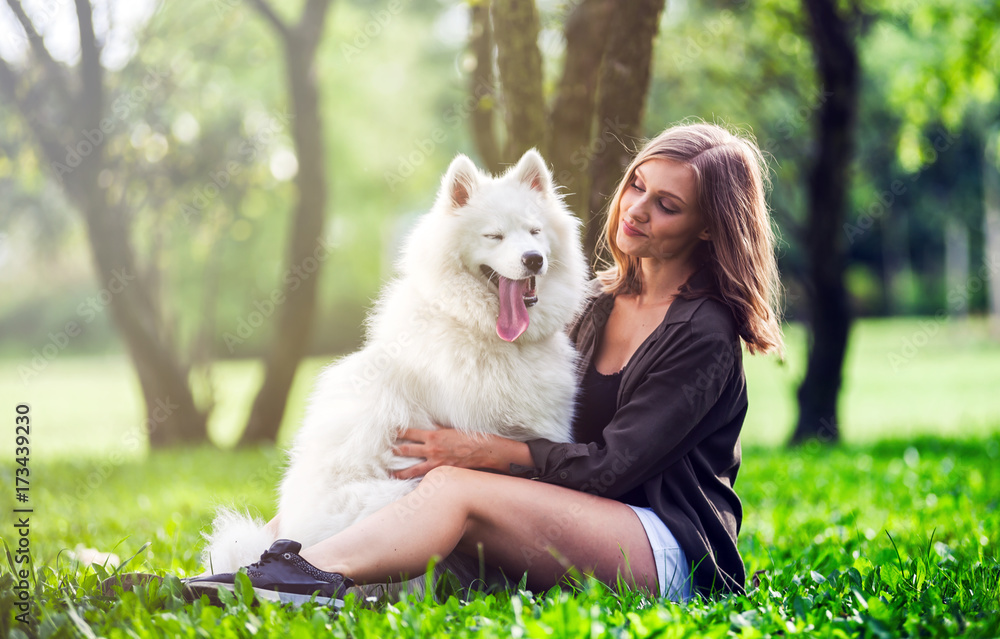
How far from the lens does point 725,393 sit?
8.65ft

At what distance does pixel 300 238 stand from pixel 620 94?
250 inches

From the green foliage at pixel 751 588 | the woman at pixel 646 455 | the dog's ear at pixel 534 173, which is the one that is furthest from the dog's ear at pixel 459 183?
the green foliage at pixel 751 588

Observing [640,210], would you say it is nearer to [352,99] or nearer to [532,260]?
[532,260]

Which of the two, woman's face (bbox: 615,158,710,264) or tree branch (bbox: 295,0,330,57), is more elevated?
tree branch (bbox: 295,0,330,57)

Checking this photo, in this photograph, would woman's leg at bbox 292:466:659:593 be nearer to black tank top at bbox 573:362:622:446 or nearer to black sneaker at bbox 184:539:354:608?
black sneaker at bbox 184:539:354:608

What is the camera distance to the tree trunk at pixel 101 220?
800 centimetres

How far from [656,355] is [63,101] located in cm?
821

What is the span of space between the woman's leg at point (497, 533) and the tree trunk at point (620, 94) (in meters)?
1.63

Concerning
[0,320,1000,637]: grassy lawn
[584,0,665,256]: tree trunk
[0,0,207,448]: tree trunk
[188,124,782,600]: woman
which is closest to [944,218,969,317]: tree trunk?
[0,320,1000,637]: grassy lawn

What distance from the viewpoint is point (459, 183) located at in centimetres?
296

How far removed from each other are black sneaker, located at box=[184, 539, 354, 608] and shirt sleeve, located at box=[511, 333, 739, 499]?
71 cm

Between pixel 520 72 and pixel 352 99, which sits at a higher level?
pixel 352 99

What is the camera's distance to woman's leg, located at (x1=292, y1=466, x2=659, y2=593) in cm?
236

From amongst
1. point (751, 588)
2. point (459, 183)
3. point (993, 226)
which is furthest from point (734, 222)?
point (993, 226)
